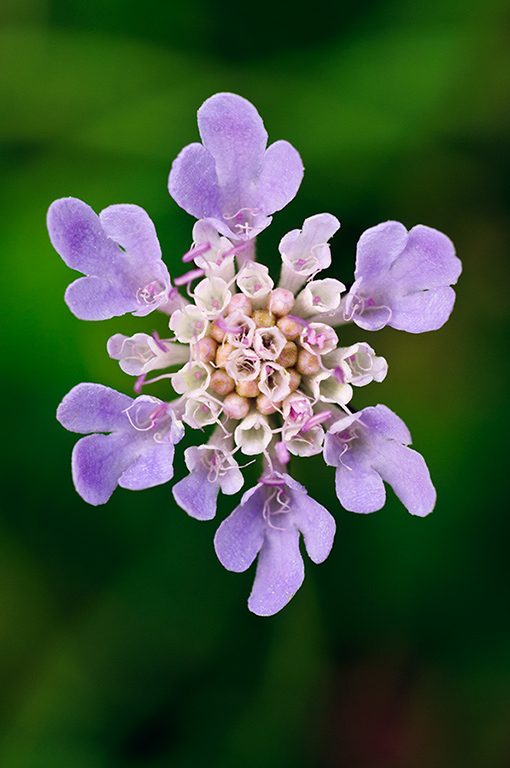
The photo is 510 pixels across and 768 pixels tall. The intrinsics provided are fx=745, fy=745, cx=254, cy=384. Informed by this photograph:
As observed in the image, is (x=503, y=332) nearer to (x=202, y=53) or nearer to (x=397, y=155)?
(x=397, y=155)

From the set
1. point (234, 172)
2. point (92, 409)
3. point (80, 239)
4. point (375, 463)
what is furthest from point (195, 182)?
point (375, 463)

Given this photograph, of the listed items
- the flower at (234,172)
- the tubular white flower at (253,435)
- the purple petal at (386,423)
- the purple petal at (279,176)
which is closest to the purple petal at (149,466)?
the tubular white flower at (253,435)

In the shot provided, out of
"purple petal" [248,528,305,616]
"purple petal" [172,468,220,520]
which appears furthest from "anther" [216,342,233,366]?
"purple petal" [248,528,305,616]

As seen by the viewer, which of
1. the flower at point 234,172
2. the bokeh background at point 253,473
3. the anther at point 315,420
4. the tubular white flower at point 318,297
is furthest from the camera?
the bokeh background at point 253,473

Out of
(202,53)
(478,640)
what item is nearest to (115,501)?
(478,640)

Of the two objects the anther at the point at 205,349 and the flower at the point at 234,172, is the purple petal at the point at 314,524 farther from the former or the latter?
the flower at the point at 234,172

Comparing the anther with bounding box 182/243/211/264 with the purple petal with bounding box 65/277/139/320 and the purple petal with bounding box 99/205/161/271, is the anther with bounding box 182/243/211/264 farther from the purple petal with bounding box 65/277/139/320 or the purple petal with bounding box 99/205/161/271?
the purple petal with bounding box 65/277/139/320

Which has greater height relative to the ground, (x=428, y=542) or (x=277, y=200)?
(x=277, y=200)

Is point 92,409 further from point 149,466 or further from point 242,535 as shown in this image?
point 242,535
